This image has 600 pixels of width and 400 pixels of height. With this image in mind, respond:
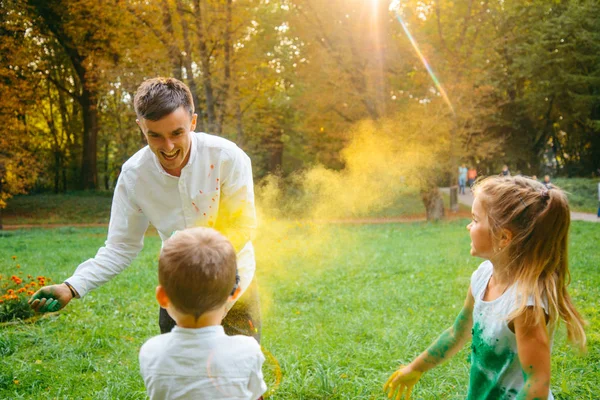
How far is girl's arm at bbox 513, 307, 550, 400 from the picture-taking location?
5.52ft

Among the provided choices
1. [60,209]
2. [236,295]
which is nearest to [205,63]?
[60,209]

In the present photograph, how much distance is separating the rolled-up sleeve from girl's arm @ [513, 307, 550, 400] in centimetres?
187

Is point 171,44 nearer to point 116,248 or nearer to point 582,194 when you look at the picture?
point 116,248

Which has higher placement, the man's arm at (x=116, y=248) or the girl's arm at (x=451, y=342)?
the man's arm at (x=116, y=248)

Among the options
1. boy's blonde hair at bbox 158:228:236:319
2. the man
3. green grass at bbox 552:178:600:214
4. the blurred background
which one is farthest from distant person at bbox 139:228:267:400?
green grass at bbox 552:178:600:214

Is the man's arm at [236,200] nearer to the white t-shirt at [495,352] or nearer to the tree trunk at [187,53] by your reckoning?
the white t-shirt at [495,352]

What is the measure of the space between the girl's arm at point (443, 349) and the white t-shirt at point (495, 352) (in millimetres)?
148

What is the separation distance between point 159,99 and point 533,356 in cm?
177

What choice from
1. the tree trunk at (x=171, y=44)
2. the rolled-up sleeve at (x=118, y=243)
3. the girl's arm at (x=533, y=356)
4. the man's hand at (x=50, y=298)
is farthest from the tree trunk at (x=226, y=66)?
the girl's arm at (x=533, y=356)

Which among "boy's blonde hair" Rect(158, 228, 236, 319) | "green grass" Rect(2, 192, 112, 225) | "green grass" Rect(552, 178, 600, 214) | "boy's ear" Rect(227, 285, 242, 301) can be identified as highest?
"boy's blonde hair" Rect(158, 228, 236, 319)

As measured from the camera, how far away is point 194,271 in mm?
1618

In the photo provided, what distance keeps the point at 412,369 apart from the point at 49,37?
25.0 m

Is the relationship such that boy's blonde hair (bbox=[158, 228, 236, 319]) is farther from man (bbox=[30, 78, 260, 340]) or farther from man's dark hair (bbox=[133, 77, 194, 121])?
man's dark hair (bbox=[133, 77, 194, 121])

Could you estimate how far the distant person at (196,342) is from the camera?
1.62m
